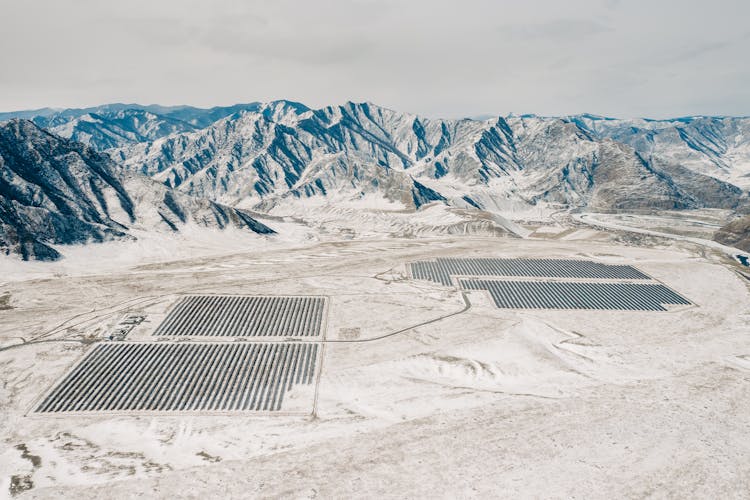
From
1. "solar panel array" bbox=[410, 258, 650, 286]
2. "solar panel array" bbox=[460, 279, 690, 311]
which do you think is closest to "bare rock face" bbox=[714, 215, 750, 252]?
"solar panel array" bbox=[410, 258, 650, 286]

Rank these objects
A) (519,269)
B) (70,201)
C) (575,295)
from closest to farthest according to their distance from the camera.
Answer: (575,295) → (519,269) → (70,201)

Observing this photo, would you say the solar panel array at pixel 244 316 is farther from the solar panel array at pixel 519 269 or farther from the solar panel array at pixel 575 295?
the solar panel array at pixel 575 295

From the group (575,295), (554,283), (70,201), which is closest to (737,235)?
(554,283)

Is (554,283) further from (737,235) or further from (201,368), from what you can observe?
(737,235)

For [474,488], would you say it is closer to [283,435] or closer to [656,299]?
[283,435]

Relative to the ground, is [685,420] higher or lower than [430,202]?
lower

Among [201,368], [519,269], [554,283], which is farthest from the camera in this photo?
[519,269]

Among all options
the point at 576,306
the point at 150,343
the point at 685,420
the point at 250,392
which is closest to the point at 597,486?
the point at 685,420
